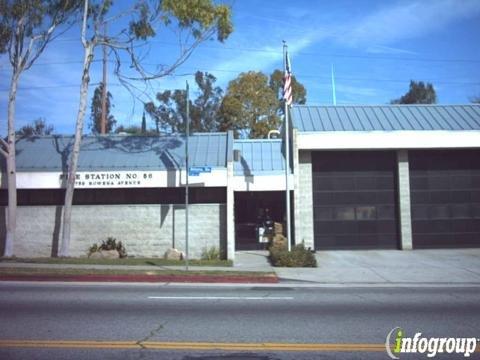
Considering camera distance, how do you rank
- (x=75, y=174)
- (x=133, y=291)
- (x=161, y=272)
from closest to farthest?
(x=133, y=291)
(x=161, y=272)
(x=75, y=174)

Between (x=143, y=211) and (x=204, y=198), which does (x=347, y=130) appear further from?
(x=143, y=211)

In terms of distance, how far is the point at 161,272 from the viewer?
603 inches

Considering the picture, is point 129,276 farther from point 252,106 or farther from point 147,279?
point 252,106

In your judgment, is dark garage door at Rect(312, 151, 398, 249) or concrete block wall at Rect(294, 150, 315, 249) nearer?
concrete block wall at Rect(294, 150, 315, 249)

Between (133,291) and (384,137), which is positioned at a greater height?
(384,137)

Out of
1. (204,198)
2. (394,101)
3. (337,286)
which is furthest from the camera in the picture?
(394,101)

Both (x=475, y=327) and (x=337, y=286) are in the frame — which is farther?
(x=337, y=286)

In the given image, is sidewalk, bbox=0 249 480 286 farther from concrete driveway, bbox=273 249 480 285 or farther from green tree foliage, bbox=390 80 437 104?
green tree foliage, bbox=390 80 437 104

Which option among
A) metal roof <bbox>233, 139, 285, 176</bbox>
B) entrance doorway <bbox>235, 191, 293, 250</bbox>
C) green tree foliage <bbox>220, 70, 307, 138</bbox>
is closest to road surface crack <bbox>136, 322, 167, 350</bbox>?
metal roof <bbox>233, 139, 285, 176</bbox>

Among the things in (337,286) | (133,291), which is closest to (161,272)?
(133,291)

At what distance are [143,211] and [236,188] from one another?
14.1 feet

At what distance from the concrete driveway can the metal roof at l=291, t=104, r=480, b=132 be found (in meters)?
Answer: 5.81

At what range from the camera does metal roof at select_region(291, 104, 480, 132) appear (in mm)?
23500

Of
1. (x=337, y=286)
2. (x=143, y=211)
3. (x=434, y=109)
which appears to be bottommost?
(x=337, y=286)
